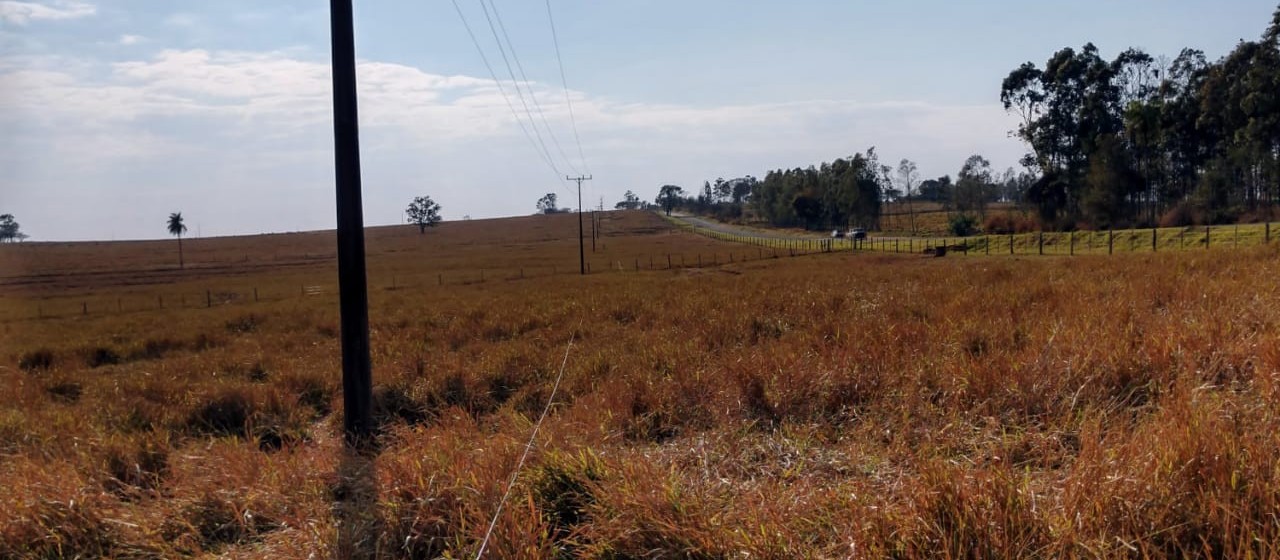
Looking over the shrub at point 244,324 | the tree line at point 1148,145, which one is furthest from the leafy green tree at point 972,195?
the shrub at point 244,324

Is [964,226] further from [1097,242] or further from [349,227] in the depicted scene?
[349,227]

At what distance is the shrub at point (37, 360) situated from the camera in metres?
18.0

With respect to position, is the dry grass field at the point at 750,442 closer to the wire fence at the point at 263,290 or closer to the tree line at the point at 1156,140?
the wire fence at the point at 263,290

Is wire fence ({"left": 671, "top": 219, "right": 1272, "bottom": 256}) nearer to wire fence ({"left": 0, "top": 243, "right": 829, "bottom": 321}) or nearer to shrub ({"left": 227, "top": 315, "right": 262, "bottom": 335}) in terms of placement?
wire fence ({"left": 0, "top": 243, "right": 829, "bottom": 321})

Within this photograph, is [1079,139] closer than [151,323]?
No

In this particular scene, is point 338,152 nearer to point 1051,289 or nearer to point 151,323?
Answer: point 1051,289

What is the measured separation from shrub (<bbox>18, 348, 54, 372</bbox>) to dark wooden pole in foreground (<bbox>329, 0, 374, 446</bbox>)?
43.8ft

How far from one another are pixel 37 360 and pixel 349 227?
1540cm

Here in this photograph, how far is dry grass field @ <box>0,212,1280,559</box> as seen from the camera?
4.01 meters

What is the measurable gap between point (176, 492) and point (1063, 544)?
17.6 feet

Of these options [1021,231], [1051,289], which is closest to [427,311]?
[1051,289]

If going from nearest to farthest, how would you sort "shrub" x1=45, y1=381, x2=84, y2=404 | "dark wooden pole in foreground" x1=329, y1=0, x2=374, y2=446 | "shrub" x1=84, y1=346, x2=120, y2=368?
"dark wooden pole in foreground" x1=329, y1=0, x2=374, y2=446
"shrub" x1=45, y1=381, x2=84, y2=404
"shrub" x1=84, y1=346, x2=120, y2=368

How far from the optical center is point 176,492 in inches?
221

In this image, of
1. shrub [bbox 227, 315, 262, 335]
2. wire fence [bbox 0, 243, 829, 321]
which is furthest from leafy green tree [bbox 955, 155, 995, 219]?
shrub [bbox 227, 315, 262, 335]
